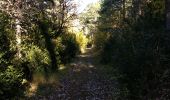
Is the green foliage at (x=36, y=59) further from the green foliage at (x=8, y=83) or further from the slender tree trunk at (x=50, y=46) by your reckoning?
the green foliage at (x=8, y=83)

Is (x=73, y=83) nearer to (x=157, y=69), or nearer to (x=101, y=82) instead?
(x=101, y=82)

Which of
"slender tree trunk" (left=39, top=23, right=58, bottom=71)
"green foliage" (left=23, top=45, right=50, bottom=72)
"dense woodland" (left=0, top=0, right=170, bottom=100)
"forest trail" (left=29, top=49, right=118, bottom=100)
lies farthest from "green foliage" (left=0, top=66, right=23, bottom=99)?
"slender tree trunk" (left=39, top=23, right=58, bottom=71)

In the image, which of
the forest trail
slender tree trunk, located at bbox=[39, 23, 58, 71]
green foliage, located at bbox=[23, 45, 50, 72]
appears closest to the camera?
the forest trail

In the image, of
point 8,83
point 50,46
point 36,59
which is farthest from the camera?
point 50,46

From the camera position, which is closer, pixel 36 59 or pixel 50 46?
pixel 36 59

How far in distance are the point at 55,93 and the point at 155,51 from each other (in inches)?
251

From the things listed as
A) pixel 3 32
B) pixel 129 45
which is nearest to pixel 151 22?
pixel 129 45

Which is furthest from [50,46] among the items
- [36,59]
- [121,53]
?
[121,53]

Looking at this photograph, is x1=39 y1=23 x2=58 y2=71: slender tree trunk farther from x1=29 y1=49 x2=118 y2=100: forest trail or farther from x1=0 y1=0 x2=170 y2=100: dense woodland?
x1=29 y1=49 x2=118 y2=100: forest trail

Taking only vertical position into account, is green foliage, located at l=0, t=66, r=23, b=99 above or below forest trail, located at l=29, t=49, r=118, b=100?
above

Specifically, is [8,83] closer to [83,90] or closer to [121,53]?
[121,53]

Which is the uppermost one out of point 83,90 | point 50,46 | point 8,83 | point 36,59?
point 50,46

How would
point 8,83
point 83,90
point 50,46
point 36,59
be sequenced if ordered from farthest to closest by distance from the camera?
point 50,46
point 36,59
point 83,90
point 8,83

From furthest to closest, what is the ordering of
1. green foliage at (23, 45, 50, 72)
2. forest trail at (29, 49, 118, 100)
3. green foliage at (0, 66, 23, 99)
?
green foliage at (23, 45, 50, 72), forest trail at (29, 49, 118, 100), green foliage at (0, 66, 23, 99)
